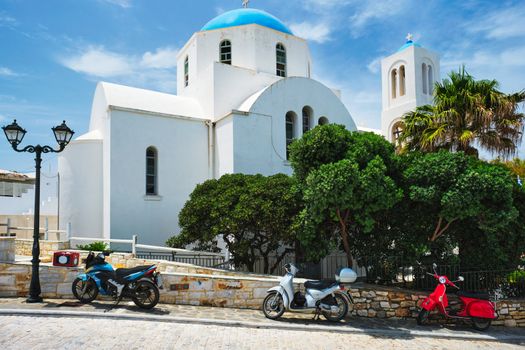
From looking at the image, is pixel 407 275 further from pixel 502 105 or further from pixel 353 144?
pixel 502 105

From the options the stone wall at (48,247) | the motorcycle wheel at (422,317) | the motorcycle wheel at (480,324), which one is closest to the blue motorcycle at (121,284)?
the stone wall at (48,247)

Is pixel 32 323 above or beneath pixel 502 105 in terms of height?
beneath

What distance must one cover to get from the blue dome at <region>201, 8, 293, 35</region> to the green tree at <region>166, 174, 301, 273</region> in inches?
399

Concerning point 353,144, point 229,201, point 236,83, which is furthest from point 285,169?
point 353,144

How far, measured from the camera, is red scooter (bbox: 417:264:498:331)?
8.91 meters

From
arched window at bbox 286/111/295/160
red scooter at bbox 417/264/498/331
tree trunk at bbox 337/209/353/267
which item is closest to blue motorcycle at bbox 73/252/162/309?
tree trunk at bbox 337/209/353/267

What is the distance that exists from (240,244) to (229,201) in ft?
3.98

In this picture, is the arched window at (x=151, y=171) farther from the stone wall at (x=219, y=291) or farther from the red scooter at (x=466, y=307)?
the red scooter at (x=466, y=307)

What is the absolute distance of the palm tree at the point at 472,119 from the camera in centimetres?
1195

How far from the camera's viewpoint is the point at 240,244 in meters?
11.6

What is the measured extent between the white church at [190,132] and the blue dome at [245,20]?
0.22ft

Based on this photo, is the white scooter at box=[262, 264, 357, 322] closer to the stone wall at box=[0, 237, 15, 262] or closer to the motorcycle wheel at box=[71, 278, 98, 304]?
the motorcycle wheel at box=[71, 278, 98, 304]

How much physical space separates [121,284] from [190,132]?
8.82 meters

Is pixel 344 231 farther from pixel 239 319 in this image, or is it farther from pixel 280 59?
pixel 280 59
